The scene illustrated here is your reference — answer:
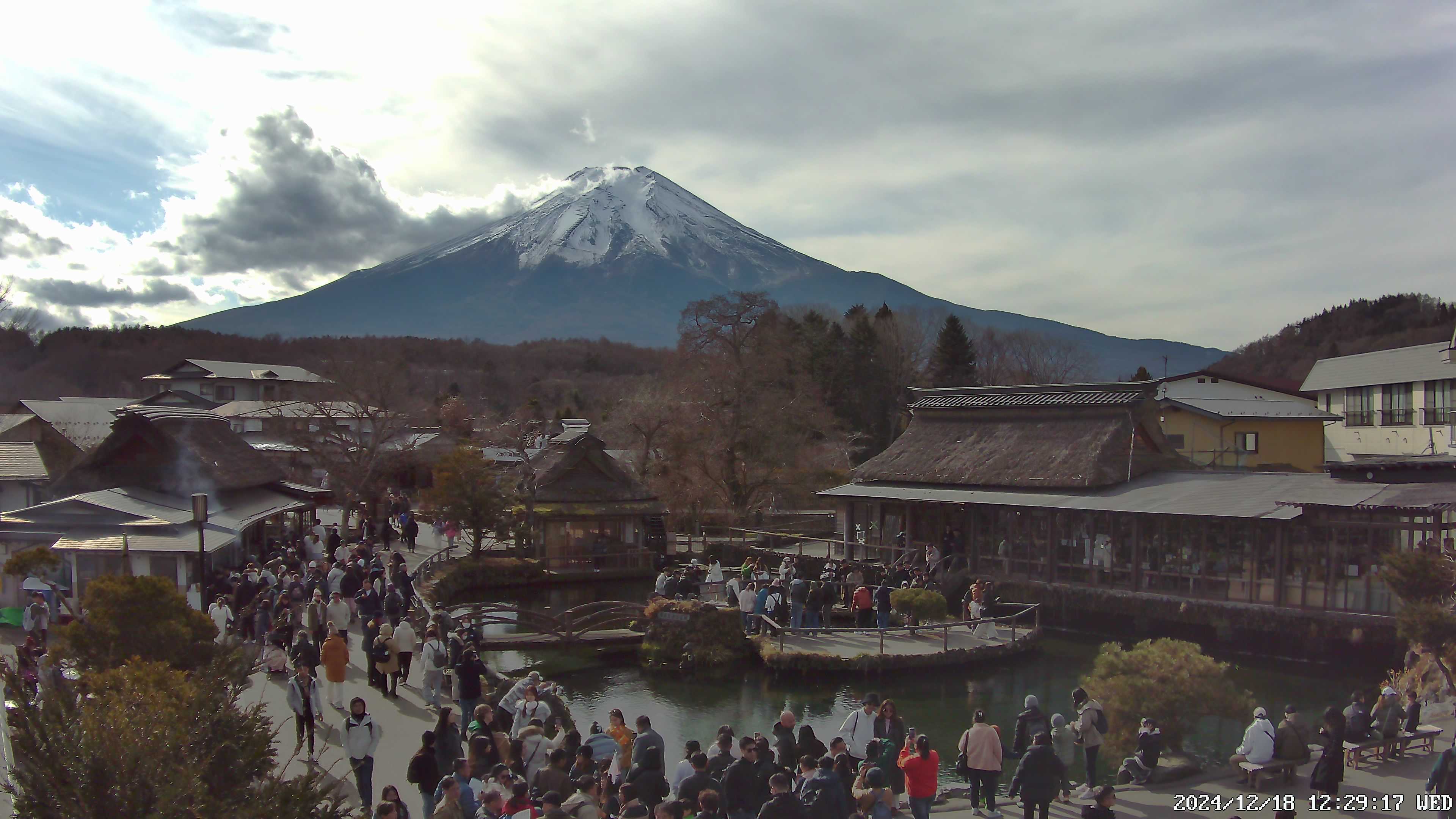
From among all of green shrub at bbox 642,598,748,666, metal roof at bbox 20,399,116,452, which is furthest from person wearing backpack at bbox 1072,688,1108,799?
metal roof at bbox 20,399,116,452

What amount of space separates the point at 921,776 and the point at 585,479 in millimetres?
22031

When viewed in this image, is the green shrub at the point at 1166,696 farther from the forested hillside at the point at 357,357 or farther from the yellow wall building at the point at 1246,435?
the forested hillside at the point at 357,357

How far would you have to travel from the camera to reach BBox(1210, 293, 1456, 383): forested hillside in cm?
6234

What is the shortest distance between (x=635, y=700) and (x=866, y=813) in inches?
371

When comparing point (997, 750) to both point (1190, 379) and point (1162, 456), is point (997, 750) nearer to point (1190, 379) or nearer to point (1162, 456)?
point (1162, 456)

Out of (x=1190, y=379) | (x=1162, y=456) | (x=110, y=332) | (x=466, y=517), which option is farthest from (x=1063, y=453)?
(x=110, y=332)

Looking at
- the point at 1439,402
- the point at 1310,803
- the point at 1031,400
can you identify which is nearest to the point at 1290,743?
the point at 1310,803

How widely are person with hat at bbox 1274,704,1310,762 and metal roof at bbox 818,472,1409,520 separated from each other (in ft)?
31.3

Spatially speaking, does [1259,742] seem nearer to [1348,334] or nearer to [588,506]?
[588,506]

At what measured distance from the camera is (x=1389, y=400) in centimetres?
4128

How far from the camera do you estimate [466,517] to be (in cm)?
2934

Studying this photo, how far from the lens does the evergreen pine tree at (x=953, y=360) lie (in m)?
54.3

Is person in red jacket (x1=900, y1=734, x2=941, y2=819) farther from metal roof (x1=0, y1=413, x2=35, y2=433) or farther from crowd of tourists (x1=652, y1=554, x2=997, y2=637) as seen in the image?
metal roof (x1=0, y1=413, x2=35, y2=433)

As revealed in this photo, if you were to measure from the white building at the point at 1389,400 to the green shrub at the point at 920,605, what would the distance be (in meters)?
25.8
